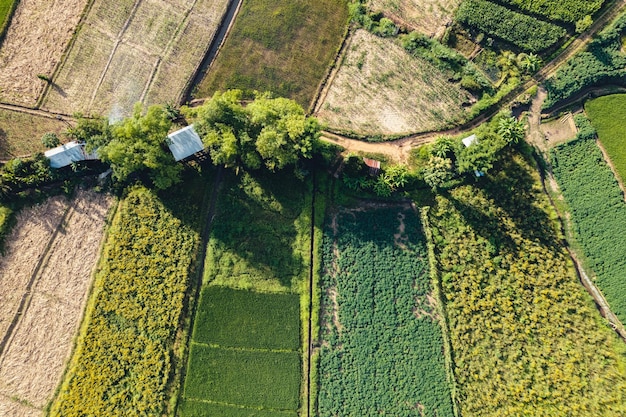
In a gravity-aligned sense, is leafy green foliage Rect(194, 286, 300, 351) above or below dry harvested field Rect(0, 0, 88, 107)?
below

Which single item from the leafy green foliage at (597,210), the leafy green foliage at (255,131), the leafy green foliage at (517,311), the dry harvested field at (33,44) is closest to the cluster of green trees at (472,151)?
the leafy green foliage at (517,311)

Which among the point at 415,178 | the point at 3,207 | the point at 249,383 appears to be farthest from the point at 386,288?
the point at 3,207

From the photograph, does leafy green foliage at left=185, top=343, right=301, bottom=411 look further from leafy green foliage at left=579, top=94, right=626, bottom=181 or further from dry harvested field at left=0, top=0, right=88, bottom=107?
leafy green foliage at left=579, top=94, right=626, bottom=181

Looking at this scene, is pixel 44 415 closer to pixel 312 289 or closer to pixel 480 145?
pixel 312 289

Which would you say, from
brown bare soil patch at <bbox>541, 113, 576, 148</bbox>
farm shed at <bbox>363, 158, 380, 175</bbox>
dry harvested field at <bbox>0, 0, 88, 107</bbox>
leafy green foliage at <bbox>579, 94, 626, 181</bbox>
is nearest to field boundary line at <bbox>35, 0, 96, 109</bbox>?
dry harvested field at <bbox>0, 0, 88, 107</bbox>

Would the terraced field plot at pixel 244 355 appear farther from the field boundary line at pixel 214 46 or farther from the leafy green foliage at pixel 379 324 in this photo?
the field boundary line at pixel 214 46

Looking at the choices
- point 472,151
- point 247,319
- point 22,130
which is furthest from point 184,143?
point 472,151
